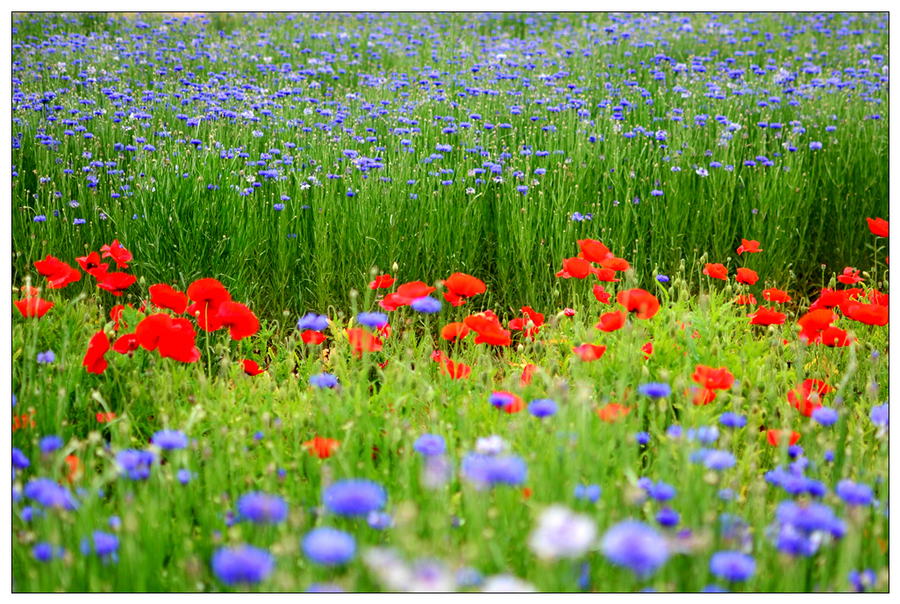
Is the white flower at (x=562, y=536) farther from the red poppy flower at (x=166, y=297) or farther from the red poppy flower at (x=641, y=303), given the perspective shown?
the red poppy flower at (x=166, y=297)

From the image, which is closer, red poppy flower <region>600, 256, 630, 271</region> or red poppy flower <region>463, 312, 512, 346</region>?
red poppy flower <region>463, 312, 512, 346</region>

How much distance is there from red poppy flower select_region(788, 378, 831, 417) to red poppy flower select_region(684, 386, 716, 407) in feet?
0.67

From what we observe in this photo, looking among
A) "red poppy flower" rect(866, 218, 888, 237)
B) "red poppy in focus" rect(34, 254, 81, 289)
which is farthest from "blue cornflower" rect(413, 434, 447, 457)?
"red poppy flower" rect(866, 218, 888, 237)

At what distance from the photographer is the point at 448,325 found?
85.0 inches

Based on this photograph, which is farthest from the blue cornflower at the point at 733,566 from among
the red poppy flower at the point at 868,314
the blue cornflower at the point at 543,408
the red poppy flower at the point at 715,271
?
the red poppy flower at the point at 715,271

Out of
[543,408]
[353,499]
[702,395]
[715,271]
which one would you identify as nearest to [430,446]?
[543,408]

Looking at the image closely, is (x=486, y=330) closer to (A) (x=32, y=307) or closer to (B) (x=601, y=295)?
Result: (B) (x=601, y=295)

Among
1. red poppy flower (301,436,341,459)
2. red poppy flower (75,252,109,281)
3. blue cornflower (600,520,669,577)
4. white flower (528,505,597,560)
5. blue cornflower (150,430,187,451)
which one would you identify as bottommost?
red poppy flower (301,436,341,459)

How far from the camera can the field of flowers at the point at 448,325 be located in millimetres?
1258

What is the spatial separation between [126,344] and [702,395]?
4.62ft

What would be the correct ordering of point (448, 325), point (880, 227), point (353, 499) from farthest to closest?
point (880, 227) → point (448, 325) → point (353, 499)

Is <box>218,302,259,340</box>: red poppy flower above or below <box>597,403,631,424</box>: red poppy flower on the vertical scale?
above

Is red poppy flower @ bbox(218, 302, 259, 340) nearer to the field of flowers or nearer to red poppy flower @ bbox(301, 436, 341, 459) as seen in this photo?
the field of flowers

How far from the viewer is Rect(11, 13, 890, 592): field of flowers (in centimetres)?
126
